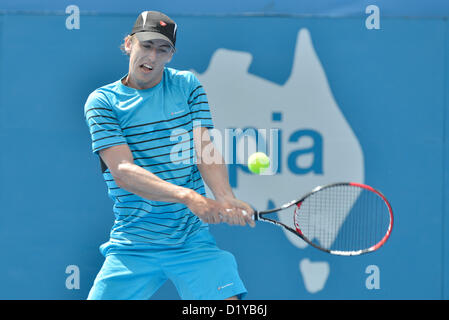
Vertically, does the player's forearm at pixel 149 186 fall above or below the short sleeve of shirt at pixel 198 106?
below

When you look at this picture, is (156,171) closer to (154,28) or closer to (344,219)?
(154,28)

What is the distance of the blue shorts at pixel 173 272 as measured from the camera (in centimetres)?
278

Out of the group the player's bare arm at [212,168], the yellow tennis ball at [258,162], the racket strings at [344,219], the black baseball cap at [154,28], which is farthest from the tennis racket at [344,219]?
the black baseball cap at [154,28]

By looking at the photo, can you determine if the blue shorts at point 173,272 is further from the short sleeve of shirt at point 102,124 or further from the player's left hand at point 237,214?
the short sleeve of shirt at point 102,124

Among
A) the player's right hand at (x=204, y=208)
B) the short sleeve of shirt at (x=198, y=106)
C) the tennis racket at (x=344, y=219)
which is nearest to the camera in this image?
the player's right hand at (x=204, y=208)

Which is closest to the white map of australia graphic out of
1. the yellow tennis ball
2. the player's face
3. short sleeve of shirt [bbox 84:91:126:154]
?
the yellow tennis ball

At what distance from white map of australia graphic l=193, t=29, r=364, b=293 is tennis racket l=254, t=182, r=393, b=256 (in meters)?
0.11

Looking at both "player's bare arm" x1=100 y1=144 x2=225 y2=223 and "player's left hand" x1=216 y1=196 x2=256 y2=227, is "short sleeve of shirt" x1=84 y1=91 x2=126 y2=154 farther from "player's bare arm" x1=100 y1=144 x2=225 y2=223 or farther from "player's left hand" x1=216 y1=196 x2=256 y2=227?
"player's left hand" x1=216 y1=196 x2=256 y2=227

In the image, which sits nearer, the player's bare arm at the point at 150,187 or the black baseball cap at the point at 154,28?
the player's bare arm at the point at 150,187

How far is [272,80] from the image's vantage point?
3.83 meters

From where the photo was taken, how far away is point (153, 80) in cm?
286
